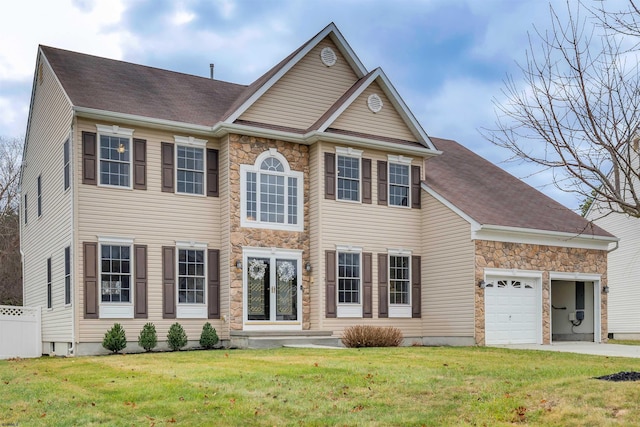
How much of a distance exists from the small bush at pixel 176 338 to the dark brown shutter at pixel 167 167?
3.64 meters

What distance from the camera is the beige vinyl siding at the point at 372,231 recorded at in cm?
2117

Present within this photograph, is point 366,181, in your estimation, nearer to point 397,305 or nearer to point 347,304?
point 347,304

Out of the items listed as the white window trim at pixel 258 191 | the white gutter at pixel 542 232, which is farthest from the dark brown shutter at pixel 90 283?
the white gutter at pixel 542 232

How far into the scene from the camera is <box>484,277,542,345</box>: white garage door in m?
21.1

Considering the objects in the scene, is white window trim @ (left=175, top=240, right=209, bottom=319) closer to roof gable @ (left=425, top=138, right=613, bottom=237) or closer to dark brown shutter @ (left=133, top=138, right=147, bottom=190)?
dark brown shutter @ (left=133, top=138, right=147, bottom=190)

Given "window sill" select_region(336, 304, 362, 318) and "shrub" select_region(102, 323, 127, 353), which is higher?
"window sill" select_region(336, 304, 362, 318)

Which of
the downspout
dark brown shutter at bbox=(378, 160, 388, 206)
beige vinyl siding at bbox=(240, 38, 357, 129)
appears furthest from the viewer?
dark brown shutter at bbox=(378, 160, 388, 206)

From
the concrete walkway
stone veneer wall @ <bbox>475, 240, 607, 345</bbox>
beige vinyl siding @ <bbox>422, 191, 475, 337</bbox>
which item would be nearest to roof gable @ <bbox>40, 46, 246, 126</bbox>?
beige vinyl siding @ <bbox>422, 191, 475, 337</bbox>

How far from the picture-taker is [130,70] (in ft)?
74.3

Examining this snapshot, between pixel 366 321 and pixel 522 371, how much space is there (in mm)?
9590

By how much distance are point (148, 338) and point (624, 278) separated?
20196 mm

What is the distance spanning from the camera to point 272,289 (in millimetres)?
20594

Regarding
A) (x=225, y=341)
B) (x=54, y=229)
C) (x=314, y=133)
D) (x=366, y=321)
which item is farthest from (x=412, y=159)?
(x=54, y=229)

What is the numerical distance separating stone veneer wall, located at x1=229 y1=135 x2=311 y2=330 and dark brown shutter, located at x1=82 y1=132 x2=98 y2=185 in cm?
358
